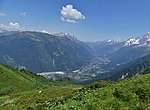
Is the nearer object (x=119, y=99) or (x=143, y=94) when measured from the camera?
(x=119, y=99)

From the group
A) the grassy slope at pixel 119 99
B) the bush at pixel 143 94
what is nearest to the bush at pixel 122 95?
the grassy slope at pixel 119 99

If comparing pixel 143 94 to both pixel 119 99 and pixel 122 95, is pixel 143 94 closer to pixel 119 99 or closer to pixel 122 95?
pixel 122 95

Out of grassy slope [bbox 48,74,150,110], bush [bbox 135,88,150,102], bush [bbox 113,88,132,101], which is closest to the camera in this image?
grassy slope [bbox 48,74,150,110]

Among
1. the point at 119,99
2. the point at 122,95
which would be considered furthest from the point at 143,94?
the point at 119,99

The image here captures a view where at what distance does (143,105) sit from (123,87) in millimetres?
4050

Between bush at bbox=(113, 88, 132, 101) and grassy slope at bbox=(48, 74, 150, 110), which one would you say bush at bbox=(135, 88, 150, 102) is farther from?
bush at bbox=(113, 88, 132, 101)

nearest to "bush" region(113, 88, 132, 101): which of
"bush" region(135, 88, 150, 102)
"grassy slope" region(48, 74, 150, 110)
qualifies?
"grassy slope" region(48, 74, 150, 110)

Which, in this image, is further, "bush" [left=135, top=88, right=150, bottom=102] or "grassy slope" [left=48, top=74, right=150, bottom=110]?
"bush" [left=135, top=88, right=150, bottom=102]

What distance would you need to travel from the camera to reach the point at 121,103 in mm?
21906

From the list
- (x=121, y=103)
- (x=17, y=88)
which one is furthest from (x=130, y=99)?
(x=17, y=88)

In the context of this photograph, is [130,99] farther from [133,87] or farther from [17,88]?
[17,88]

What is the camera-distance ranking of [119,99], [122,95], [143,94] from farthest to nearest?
[143,94] < [122,95] < [119,99]

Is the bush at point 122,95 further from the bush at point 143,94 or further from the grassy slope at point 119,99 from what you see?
the bush at point 143,94

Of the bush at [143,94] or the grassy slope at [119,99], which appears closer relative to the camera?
the grassy slope at [119,99]
